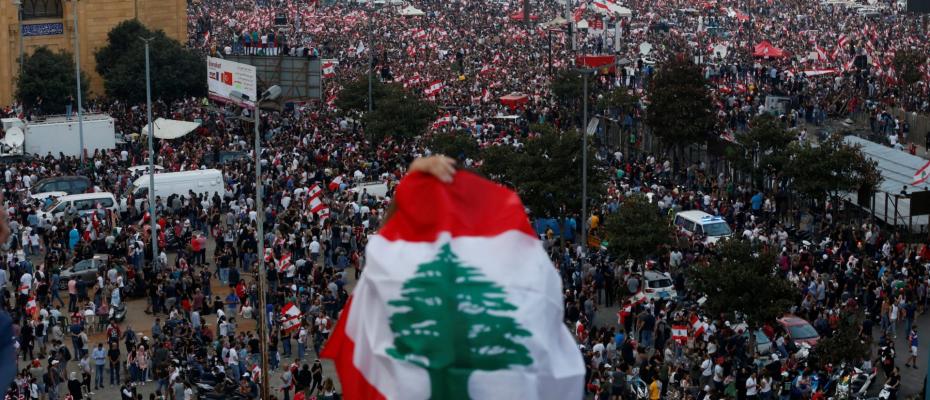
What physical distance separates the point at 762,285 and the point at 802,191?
1116 cm

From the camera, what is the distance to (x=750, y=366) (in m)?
24.8

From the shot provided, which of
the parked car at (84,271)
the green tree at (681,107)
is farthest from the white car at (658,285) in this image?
the green tree at (681,107)

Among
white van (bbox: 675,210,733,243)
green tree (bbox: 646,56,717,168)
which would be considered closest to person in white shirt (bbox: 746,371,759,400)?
white van (bbox: 675,210,733,243)

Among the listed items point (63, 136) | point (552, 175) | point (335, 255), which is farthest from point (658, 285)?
point (63, 136)

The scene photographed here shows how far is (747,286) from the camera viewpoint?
2648 centimetres

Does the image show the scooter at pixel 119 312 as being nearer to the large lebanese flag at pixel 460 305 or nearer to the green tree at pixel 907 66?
the large lebanese flag at pixel 460 305

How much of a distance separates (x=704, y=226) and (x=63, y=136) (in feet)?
73.5

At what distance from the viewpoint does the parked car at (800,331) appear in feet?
88.2

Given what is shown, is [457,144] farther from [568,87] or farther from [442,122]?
[568,87]

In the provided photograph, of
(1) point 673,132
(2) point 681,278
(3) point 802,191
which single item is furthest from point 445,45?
(2) point 681,278

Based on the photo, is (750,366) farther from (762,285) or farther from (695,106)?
(695,106)

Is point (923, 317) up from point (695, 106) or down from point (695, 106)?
down

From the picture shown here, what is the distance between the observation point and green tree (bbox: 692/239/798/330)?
26.4 metres

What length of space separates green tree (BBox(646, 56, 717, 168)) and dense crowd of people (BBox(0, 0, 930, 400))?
106cm
